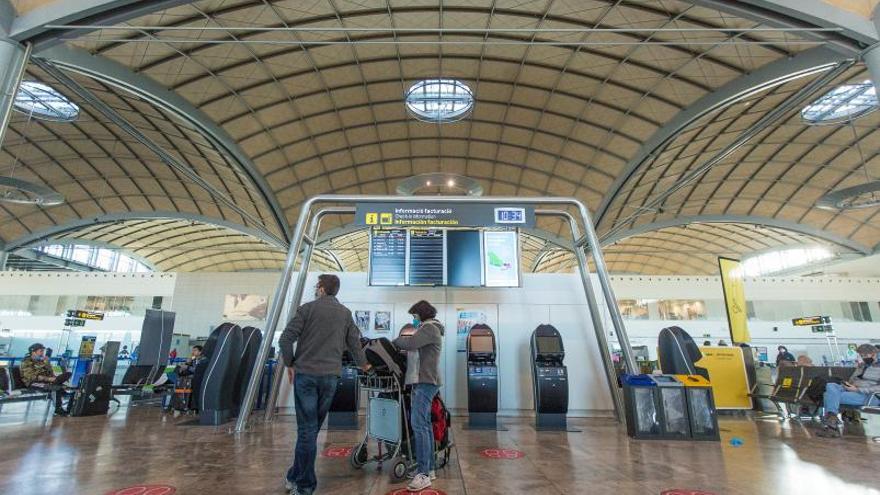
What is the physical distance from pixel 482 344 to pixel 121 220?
1175 inches

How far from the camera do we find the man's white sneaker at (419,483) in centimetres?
360

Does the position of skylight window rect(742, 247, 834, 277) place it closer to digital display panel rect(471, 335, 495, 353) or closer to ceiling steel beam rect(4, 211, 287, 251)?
digital display panel rect(471, 335, 495, 353)

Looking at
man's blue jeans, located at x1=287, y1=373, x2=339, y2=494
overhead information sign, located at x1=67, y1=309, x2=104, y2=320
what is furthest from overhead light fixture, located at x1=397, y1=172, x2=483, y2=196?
overhead information sign, located at x1=67, y1=309, x2=104, y2=320

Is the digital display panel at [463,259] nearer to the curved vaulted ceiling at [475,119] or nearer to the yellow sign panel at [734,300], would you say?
the curved vaulted ceiling at [475,119]

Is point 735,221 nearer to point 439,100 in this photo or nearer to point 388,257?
point 439,100

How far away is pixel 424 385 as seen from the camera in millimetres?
3998

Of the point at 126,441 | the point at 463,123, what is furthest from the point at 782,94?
the point at 126,441

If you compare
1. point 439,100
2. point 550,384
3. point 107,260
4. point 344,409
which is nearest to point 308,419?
point 344,409

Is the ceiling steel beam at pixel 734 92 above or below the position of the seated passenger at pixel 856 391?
above

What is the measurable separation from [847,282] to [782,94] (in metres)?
22.4

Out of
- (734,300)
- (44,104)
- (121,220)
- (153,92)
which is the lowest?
(734,300)

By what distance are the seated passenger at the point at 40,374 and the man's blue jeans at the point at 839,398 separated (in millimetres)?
14606

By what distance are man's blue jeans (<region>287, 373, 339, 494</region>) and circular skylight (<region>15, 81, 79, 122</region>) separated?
20.4 metres

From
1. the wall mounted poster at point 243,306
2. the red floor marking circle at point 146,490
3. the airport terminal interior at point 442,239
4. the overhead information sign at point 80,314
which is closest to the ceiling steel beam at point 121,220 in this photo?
the airport terminal interior at point 442,239
